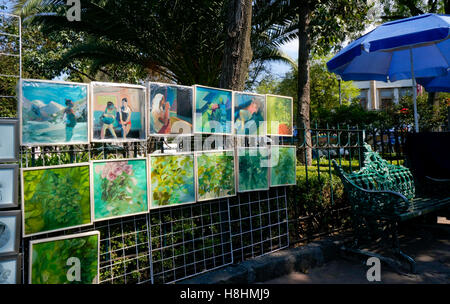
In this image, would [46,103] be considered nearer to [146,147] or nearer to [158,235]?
[146,147]

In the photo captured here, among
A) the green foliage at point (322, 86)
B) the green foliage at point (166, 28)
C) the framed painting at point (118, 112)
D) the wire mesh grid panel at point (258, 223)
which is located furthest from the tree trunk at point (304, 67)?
the green foliage at point (322, 86)

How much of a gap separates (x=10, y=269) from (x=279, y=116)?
2931 mm

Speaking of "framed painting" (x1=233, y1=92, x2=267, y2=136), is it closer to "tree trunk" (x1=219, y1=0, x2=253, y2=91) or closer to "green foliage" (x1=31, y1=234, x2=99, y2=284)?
"tree trunk" (x1=219, y1=0, x2=253, y2=91)

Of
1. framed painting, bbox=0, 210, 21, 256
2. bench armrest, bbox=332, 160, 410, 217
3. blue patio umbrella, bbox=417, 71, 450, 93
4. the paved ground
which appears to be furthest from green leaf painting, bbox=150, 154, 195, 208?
blue patio umbrella, bbox=417, 71, 450, 93

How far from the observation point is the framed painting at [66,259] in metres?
2.26

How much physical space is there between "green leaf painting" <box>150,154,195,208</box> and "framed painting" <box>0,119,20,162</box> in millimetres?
1014

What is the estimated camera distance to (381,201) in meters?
3.52

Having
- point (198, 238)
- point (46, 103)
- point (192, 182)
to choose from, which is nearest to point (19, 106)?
point (46, 103)

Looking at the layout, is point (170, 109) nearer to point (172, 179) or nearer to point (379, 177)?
point (172, 179)

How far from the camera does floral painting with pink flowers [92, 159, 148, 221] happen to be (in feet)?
8.25

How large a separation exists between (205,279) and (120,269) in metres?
0.78

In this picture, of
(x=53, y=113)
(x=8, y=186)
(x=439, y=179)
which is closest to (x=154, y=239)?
(x=8, y=186)

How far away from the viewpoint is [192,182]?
121 inches

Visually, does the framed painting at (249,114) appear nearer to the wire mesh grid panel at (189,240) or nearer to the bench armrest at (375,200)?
the wire mesh grid panel at (189,240)
